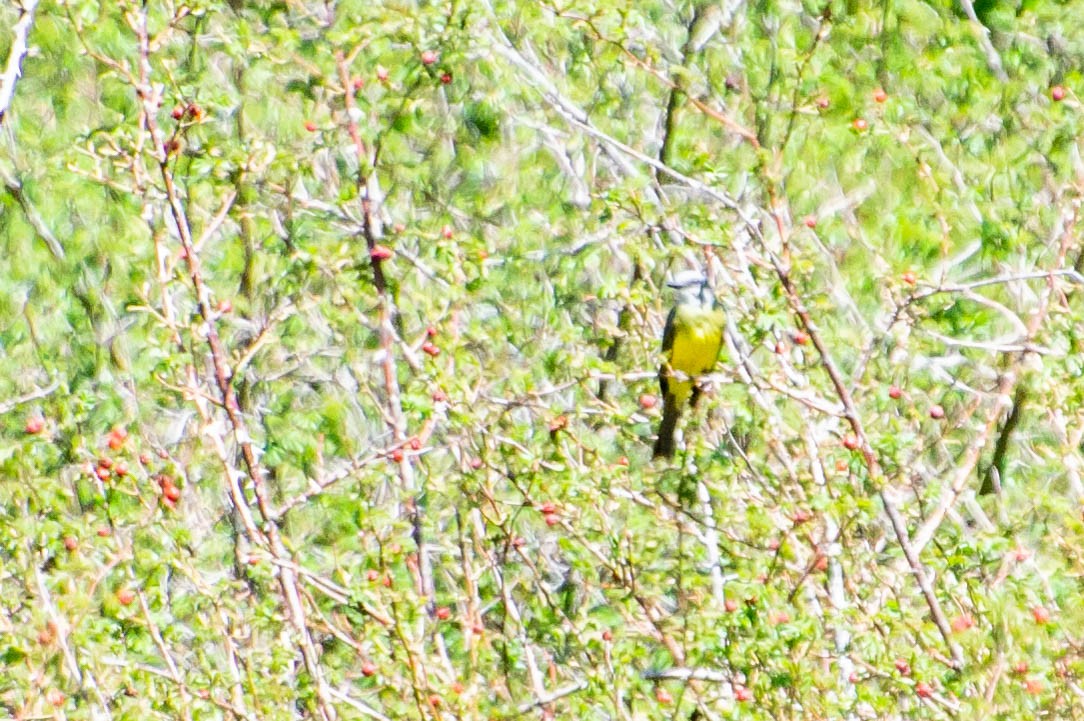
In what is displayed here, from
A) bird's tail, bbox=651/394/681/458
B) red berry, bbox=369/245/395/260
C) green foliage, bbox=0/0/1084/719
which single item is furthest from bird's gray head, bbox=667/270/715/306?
red berry, bbox=369/245/395/260

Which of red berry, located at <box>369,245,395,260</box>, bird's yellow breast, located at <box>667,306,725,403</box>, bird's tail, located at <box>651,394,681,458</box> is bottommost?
bird's yellow breast, located at <box>667,306,725,403</box>

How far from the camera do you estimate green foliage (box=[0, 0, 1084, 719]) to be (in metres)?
4.33

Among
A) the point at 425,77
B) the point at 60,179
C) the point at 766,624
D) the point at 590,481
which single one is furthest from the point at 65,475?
the point at 766,624

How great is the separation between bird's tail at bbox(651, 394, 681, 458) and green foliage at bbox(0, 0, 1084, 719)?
0.08m

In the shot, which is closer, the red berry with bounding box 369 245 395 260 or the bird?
the red berry with bounding box 369 245 395 260

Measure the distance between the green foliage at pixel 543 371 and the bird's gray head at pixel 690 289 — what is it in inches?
12.5

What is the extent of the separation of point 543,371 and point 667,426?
63 centimetres

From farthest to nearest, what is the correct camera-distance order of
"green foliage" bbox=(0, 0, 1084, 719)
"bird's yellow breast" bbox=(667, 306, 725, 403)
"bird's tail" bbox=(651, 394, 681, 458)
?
"bird's yellow breast" bbox=(667, 306, 725, 403) < "bird's tail" bbox=(651, 394, 681, 458) < "green foliage" bbox=(0, 0, 1084, 719)

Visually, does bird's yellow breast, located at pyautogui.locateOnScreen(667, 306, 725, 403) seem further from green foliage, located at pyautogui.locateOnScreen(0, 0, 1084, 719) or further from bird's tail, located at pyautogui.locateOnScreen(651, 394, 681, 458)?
bird's tail, located at pyautogui.locateOnScreen(651, 394, 681, 458)

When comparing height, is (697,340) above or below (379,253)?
below

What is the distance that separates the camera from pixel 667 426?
19.9 ft

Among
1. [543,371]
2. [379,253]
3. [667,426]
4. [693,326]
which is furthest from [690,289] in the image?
[379,253]

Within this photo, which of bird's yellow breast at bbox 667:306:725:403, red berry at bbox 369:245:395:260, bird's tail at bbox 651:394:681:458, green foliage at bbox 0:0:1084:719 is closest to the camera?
green foliage at bbox 0:0:1084:719

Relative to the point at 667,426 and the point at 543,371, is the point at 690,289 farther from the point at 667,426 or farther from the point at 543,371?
the point at 667,426
